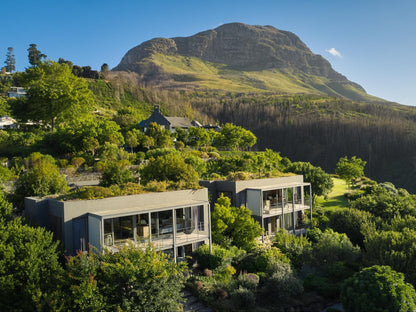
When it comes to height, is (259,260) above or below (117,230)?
below

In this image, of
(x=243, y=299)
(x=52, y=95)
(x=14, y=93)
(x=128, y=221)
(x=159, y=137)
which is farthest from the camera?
(x=14, y=93)

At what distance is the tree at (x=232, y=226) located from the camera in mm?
20172

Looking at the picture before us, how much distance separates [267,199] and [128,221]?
1172 centimetres

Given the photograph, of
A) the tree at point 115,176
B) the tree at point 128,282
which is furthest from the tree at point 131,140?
the tree at point 128,282

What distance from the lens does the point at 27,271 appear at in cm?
1256

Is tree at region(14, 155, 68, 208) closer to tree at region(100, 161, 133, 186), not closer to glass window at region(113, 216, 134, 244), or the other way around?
glass window at region(113, 216, 134, 244)

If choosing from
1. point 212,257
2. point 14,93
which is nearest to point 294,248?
point 212,257

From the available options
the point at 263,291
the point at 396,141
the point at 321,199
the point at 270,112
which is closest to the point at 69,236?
the point at 263,291

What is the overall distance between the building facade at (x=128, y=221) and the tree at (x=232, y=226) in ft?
3.20

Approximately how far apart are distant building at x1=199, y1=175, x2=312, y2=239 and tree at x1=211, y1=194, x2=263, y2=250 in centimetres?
216

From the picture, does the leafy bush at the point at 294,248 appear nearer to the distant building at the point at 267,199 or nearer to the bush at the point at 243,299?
the distant building at the point at 267,199

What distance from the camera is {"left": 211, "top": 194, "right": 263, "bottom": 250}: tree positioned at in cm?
2017

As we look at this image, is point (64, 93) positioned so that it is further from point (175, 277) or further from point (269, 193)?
point (175, 277)

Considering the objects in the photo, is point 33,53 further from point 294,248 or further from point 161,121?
point 294,248
